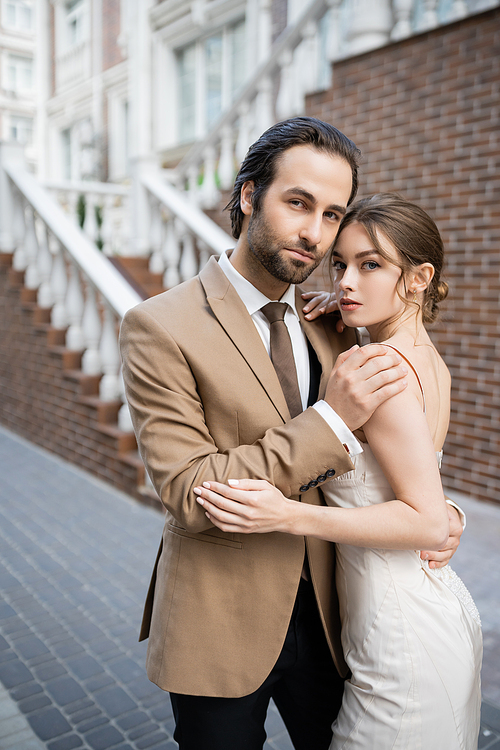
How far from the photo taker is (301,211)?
1542 mm

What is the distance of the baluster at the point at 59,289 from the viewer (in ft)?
19.2

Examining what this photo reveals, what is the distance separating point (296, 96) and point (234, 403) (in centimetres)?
524

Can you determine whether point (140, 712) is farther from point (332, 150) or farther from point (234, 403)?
point (332, 150)

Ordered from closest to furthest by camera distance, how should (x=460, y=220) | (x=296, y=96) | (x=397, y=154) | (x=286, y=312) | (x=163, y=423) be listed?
(x=163, y=423) → (x=286, y=312) → (x=460, y=220) → (x=397, y=154) → (x=296, y=96)

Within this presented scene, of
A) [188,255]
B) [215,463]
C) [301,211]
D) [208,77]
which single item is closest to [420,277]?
[301,211]

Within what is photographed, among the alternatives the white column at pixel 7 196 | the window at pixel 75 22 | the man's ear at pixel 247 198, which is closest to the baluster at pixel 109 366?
the white column at pixel 7 196

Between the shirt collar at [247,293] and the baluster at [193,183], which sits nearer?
the shirt collar at [247,293]

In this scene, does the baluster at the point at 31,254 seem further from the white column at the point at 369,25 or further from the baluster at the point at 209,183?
the white column at the point at 369,25

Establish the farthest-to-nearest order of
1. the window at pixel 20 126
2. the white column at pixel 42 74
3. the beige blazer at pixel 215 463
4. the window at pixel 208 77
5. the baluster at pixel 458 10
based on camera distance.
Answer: the window at pixel 20 126, the white column at pixel 42 74, the window at pixel 208 77, the baluster at pixel 458 10, the beige blazer at pixel 215 463

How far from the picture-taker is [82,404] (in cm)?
542

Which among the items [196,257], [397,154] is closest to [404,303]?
[397,154]

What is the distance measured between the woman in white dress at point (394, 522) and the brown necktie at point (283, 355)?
0.56 ft

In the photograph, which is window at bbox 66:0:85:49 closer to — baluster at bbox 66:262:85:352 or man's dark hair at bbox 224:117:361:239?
baluster at bbox 66:262:85:352

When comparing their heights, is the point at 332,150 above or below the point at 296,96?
below
